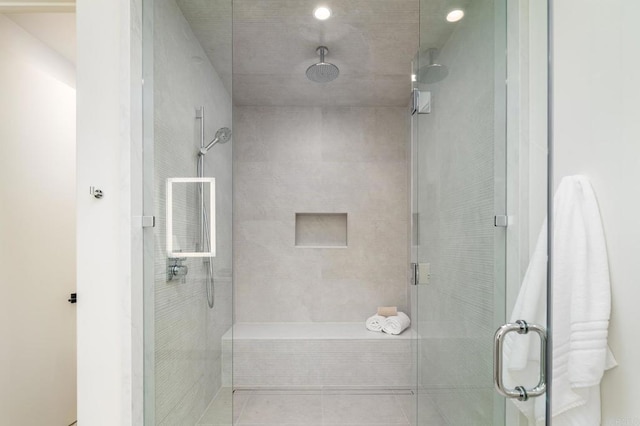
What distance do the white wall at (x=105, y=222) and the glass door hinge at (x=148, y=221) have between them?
0.03 m

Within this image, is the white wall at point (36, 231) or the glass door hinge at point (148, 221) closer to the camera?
the glass door hinge at point (148, 221)

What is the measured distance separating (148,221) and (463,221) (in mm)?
1188

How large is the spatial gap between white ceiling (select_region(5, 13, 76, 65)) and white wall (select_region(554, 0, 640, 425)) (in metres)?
2.32

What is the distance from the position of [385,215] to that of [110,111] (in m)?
2.43

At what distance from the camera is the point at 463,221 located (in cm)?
135

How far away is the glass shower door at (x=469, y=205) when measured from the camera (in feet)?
3.83

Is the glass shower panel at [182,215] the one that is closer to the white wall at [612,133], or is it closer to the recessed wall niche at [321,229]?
the white wall at [612,133]

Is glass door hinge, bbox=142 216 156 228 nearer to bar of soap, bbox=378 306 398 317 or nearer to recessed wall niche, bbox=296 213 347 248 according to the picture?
recessed wall niche, bbox=296 213 347 248

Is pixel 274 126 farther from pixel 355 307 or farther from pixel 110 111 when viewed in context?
pixel 110 111

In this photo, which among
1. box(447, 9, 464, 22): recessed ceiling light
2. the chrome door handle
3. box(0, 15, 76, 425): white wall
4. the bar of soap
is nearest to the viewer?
the chrome door handle

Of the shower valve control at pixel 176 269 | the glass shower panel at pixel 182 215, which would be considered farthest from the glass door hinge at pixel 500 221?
the shower valve control at pixel 176 269

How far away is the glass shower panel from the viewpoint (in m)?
1.42

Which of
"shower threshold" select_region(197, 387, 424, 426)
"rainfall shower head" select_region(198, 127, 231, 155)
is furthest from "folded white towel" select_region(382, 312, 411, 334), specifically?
"rainfall shower head" select_region(198, 127, 231, 155)

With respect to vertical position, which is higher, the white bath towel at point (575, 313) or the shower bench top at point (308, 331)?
the white bath towel at point (575, 313)
